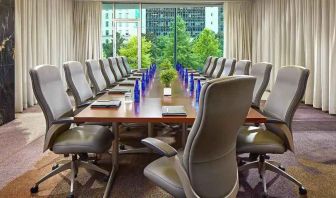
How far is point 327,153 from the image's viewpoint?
13.5ft

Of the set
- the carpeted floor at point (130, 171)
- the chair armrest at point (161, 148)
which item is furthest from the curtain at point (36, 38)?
the chair armrest at point (161, 148)

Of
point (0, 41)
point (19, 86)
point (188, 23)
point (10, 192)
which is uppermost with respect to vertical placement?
point (188, 23)

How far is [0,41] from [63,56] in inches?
173

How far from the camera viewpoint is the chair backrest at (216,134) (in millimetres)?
1707

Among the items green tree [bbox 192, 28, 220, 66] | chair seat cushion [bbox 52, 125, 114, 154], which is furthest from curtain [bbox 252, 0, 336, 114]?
chair seat cushion [bbox 52, 125, 114, 154]

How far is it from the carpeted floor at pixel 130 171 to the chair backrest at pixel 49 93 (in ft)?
2.01

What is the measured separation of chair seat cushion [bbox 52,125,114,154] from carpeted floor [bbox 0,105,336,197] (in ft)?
1.26

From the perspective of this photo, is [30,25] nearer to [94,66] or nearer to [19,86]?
Result: [19,86]

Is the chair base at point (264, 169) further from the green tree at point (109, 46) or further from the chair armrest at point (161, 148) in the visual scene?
the green tree at point (109, 46)

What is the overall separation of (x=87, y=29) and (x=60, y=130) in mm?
8370

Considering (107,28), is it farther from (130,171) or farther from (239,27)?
(130,171)

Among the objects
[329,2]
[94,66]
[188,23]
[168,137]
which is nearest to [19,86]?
[94,66]

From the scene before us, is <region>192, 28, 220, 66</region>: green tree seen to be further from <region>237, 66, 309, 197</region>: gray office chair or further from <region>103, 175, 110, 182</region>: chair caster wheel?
<region>103, 175, 110, 182</region>: chair caster wheel

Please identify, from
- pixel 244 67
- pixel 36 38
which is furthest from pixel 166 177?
pixel 36 38
